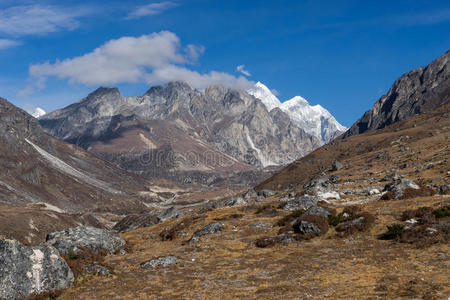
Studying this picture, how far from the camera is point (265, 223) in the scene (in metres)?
35.0

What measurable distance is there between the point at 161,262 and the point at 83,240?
8094 millimetres

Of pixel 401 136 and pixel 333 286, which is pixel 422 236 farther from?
pixel 401 136

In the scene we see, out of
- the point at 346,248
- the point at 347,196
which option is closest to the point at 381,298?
the point at 346,248

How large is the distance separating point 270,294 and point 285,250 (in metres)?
8.82

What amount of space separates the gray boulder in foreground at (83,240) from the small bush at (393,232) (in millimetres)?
22013

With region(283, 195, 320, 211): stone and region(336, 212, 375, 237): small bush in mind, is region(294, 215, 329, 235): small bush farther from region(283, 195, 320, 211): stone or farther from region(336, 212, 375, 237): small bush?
region(283, 195, 320, 211): stone

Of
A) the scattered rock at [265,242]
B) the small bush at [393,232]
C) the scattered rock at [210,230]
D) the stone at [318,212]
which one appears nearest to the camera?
the small bush at [393,232]

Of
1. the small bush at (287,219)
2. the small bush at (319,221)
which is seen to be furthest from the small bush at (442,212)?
the small bush at (287,219)

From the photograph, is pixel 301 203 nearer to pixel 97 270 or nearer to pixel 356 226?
pixel 356 226

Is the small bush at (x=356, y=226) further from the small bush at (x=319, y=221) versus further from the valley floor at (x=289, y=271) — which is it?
the small bush at (x=319, y=221)

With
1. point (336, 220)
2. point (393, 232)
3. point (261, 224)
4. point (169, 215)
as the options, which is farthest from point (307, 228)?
point (169, 215)

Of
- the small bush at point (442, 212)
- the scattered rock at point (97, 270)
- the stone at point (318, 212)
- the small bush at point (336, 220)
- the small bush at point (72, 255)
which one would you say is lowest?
the scattered rock at point (97, 270)

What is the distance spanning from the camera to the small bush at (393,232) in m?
24.4

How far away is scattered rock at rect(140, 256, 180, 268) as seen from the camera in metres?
24.7
